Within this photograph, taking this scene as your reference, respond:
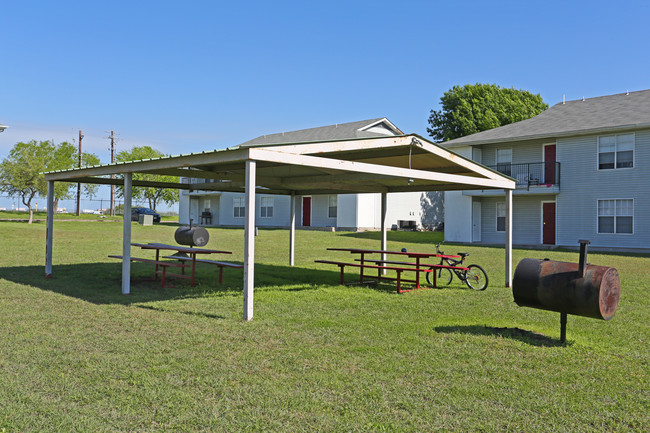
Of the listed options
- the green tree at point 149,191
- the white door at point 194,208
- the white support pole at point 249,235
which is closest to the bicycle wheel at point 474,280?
the white support pole at point 249,235

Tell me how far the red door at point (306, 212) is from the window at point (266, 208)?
353cm

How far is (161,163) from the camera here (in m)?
9.09

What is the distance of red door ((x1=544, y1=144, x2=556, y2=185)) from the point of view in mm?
25562

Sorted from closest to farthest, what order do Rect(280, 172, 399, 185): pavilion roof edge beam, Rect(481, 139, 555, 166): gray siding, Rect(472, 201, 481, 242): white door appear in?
Rect(280, 172, 399, 185): pavilion roof edge beam < Rect(481, 139, 555, 166): gray siding < Rect(472, 201, 481, 242): white door

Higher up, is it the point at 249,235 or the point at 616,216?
the point at 616,216

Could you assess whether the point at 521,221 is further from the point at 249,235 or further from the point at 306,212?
the point at 249,235

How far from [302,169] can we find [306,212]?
1118 inches

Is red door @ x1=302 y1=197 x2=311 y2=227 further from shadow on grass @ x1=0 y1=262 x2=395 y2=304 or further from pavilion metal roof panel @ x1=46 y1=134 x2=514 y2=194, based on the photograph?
pavilion metal roof panel @ x1=46 y1=134 x2=514 y2=194

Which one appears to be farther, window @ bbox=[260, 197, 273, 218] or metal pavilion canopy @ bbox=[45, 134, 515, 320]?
window @ bbox=[260, 197, 273, 218]

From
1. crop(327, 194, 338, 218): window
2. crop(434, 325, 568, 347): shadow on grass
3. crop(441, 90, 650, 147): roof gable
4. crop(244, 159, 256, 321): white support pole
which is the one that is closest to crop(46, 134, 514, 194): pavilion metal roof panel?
crop(244, 159, 256, 321): white support pole

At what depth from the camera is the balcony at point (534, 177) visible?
982 inches

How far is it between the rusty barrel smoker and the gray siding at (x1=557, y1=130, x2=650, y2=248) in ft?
63.5

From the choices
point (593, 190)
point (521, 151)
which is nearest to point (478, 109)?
point (521, 151)

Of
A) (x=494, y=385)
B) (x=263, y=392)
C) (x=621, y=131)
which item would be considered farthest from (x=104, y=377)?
(x=621, y=131)
